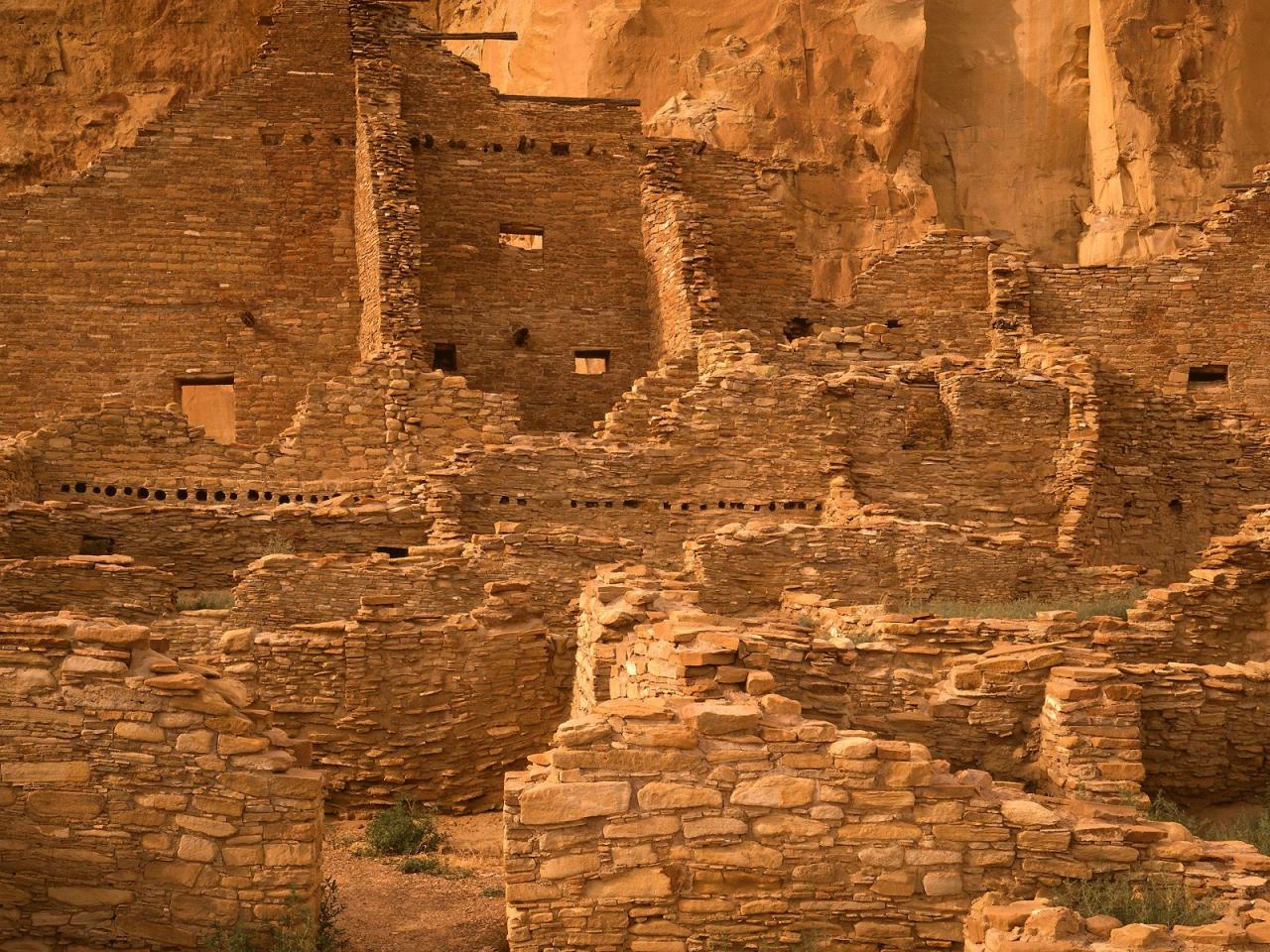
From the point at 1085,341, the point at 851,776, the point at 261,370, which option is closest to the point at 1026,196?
the point at 1085,341

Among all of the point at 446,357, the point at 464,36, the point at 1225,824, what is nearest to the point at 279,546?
the point at 446,357

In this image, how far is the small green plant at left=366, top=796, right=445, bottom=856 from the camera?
9.59 meters

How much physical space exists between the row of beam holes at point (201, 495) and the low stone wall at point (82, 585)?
112 inches

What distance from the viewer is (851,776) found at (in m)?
6.73

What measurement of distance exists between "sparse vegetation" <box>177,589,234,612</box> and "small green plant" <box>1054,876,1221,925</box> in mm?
7907

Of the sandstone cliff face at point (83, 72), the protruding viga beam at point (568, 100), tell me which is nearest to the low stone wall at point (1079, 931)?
the protruding viga beam at point (568, 100)

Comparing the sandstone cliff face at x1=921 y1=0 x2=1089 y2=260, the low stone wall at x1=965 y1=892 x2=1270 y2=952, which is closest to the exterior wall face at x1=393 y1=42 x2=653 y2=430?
the sandstone cliff face at x1=921 y1=0 x2=1089 y2=260

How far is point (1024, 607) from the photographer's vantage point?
40.9ft

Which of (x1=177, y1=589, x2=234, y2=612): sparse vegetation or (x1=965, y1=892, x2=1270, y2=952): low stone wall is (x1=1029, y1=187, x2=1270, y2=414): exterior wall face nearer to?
(x1=177, y1=589, x2=234, y2=612): sparse vegetation

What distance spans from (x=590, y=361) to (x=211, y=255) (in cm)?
569

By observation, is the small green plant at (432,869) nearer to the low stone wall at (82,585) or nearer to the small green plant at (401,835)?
the small green plant at (401,835)

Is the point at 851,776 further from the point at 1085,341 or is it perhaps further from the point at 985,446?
the point at 1085,341

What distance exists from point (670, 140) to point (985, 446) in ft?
23.8

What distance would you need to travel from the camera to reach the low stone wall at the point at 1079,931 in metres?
5.96
